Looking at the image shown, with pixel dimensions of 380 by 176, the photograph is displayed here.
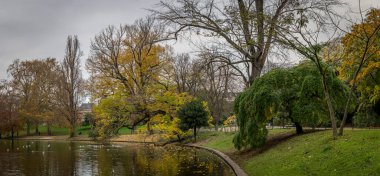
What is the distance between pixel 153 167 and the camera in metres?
17.9

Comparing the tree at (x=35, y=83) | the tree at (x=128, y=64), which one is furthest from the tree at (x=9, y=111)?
the tree at (x=128, y=64)

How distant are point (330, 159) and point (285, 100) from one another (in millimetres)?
8559

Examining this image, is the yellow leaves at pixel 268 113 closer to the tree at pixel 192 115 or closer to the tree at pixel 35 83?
the tree at pixel 192 115

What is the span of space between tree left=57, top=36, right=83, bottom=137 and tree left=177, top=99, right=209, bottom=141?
78.6 feet

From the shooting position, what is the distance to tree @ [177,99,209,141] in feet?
122

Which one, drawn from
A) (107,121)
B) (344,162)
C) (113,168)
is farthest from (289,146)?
(107,121)

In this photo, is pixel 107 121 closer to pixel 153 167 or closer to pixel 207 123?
pixel 207 123

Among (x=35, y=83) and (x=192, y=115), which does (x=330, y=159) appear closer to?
(x=192, y=115)

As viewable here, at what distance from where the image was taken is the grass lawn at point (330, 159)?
9.42 metres

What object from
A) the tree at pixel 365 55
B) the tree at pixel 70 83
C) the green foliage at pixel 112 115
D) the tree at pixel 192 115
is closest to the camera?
the tree at pixel 365 55

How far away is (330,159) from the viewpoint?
35.6 feet

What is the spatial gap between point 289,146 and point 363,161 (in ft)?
22.2

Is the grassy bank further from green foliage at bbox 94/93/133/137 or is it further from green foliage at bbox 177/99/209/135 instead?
green foliage at bbox 177/99/209/135

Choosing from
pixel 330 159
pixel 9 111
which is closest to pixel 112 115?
pixel 330 159
